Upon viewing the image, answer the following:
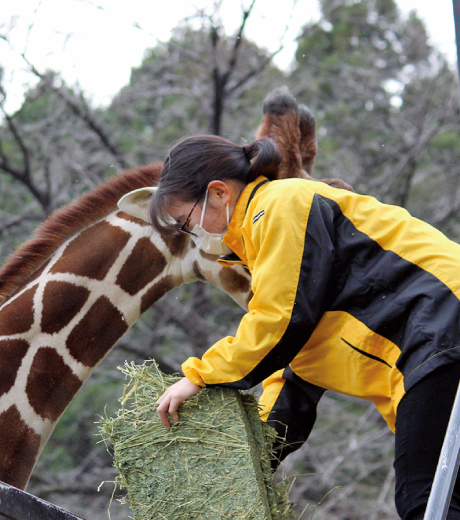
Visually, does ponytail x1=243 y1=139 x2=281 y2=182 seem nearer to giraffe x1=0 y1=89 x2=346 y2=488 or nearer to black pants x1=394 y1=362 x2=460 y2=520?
giraffe x1=0 y1=89 x2=346 y2=488

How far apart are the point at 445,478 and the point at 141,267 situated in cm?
152

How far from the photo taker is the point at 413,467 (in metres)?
1.44

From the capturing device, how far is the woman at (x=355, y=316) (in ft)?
4.69

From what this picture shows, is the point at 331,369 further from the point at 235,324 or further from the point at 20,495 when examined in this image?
the point at 235,324

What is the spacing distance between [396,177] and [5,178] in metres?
4.86

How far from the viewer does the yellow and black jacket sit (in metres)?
1.48

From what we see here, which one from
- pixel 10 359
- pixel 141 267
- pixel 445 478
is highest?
pixel 141 267

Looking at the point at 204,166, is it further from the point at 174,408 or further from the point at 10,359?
the point at 10,359

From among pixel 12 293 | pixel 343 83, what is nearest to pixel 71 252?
pixel 12 293

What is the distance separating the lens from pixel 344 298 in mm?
1580

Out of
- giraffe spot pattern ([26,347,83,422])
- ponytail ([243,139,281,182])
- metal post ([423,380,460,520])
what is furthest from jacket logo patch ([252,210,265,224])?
giraffe spot pattern ([26,347,83,422])

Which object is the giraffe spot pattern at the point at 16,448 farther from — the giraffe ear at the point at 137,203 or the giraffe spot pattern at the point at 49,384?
the giraffe ear at the point at 137,203

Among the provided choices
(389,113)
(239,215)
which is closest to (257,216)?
(239,215)

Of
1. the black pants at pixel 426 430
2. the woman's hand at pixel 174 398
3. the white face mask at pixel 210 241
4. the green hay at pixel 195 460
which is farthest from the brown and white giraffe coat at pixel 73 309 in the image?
the black pants at pixel 426 430
